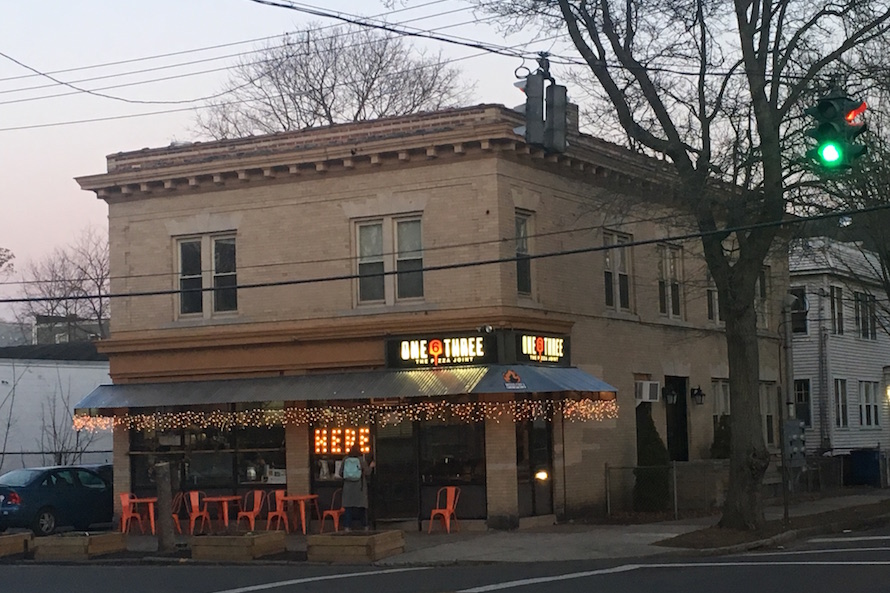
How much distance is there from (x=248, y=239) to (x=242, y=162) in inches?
68.0

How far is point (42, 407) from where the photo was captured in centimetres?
4172

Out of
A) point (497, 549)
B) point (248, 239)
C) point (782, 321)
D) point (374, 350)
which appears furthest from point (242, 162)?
point (782, 321)

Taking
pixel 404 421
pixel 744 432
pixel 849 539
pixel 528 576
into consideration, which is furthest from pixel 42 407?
pixel 849 539

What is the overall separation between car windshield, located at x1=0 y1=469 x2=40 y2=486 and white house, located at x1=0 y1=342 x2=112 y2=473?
1167cm

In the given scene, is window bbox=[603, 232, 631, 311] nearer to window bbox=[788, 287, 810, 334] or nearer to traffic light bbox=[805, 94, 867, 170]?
window bbox=[788, 287, 810, 334]

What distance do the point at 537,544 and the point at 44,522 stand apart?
38.5 ft

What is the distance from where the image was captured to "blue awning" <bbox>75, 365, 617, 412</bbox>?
78.4 feet

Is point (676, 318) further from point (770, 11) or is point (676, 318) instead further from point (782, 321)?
point (770, 11)

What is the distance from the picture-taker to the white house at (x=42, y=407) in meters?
40.5

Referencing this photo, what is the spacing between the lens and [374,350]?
2558cm

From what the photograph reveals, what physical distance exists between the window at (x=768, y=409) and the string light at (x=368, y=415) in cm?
914

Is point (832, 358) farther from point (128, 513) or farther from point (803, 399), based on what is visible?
point (128, 513)

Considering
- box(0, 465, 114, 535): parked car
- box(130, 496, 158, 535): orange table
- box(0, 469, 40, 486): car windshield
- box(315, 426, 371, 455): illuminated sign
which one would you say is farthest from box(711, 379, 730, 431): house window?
box(0, 469, 40, 486): car windshield

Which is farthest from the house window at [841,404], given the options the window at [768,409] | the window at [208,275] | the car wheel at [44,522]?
the car wheel at [44,522]
